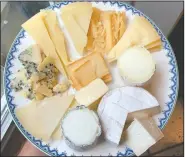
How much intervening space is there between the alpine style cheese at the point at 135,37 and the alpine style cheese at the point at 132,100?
9 cm

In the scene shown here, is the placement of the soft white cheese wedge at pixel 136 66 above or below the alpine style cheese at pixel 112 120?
above

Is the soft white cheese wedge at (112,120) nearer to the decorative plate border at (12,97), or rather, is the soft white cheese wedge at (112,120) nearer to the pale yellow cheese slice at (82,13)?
Result: the decorative plate border at (12,97)

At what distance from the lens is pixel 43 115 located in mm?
702

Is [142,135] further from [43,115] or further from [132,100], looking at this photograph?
[43,115]

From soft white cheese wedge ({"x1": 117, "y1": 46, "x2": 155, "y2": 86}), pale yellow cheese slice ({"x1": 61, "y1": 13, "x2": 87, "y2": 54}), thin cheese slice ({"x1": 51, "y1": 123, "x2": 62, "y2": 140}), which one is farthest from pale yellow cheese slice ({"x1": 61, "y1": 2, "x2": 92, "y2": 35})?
thin cheese slice ({"x1": 51, "y1": 123, "x2": 62, "y2": 140})

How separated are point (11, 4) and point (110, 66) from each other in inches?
15.3

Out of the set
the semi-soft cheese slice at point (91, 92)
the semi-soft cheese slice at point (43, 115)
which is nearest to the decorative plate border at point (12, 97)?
the semi-soft cheese slice at point (43, 115)

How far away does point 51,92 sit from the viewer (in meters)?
0.72

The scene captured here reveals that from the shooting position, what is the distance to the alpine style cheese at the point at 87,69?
71cm

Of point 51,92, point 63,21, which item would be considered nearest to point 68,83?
point 51,92

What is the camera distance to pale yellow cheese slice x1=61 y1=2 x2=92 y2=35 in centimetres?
74

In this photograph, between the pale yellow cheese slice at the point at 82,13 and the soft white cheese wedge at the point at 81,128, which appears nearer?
the soft white cheese wedge at the point at 81,128

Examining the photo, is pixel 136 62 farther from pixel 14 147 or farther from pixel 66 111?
pixel 14 147

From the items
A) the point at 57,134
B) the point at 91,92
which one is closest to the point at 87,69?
the point at 91,92
